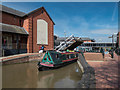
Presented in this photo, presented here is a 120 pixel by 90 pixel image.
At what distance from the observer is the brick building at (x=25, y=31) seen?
16.3 metres

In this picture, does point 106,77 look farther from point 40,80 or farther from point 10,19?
point 10,19

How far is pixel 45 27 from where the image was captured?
22016 millimetres

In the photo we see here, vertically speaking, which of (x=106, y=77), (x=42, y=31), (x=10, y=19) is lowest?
(x=106, y=77)

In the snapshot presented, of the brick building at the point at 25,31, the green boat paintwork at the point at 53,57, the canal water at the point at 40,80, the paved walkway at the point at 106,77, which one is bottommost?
the canal water at the point at 40,80

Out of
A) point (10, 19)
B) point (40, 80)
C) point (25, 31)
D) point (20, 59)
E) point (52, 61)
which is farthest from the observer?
point (25, 31)

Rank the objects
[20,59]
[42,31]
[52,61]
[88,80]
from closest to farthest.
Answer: [88,80], [52,61], [20,59], [42,31]

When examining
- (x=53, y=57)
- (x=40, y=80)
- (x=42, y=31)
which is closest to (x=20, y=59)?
(x=53, y=57)

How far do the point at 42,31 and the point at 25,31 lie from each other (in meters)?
4.01

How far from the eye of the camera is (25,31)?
1836cm

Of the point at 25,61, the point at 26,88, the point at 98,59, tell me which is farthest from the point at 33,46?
the point at 26,88

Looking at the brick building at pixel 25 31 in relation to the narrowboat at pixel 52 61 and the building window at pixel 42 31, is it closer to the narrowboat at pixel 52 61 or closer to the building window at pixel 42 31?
the building window at pixel 42 31

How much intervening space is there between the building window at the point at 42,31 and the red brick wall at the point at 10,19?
4241 mm

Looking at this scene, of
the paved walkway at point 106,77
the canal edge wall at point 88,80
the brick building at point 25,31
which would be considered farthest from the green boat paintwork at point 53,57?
the brick building at point 25,31

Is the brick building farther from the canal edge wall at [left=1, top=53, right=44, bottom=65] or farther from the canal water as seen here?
the canal water
